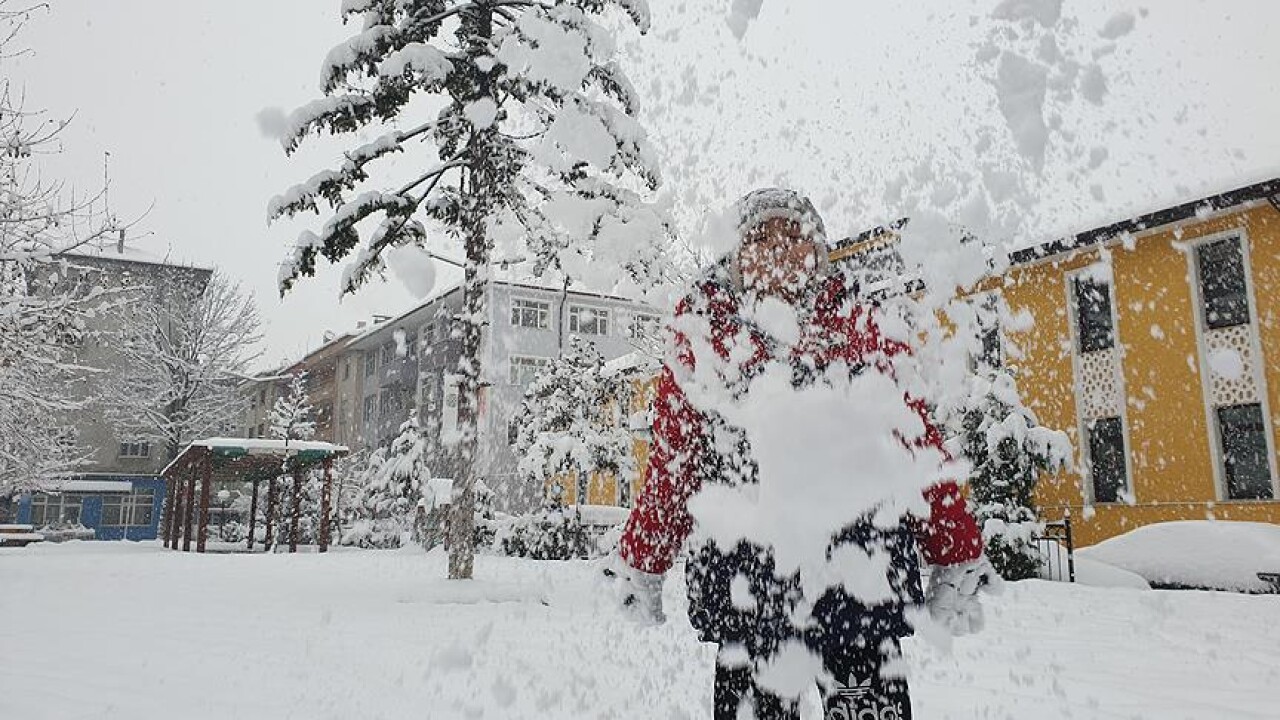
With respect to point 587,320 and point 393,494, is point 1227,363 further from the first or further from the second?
point 587,320

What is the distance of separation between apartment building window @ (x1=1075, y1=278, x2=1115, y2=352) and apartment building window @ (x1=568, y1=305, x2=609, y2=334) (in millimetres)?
26335

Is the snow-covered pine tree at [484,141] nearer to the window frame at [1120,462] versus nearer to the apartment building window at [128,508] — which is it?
the window frame at [1120,462]

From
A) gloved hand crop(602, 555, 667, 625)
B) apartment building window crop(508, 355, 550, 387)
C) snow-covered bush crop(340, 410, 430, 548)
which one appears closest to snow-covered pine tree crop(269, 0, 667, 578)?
gloved hand crop(602, 555, 667, 625)

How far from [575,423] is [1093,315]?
13.1m

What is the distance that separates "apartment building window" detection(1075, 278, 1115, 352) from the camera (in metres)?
17.2

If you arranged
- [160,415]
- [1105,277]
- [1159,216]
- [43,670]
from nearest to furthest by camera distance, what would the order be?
1. [43,670]
2. [1159,216]
3. [1105,277]
4. [160,415]

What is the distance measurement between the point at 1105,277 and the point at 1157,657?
12.7 meters

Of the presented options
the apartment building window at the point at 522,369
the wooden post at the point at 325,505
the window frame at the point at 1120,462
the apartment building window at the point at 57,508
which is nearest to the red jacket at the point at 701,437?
the window frame at the point at 1120,462

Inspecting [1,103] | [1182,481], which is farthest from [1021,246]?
[1,103]

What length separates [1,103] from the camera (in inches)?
512

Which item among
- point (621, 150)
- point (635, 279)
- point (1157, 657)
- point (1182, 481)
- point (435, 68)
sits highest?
point (435, 68)

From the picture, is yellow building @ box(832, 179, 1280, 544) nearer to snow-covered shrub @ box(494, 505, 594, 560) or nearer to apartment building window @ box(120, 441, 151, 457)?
snow-covered shrub @ box(494, 505, 594, 560)

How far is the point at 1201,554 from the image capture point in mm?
12797

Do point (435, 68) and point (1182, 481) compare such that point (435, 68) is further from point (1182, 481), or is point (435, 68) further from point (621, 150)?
point (1182, 481)
